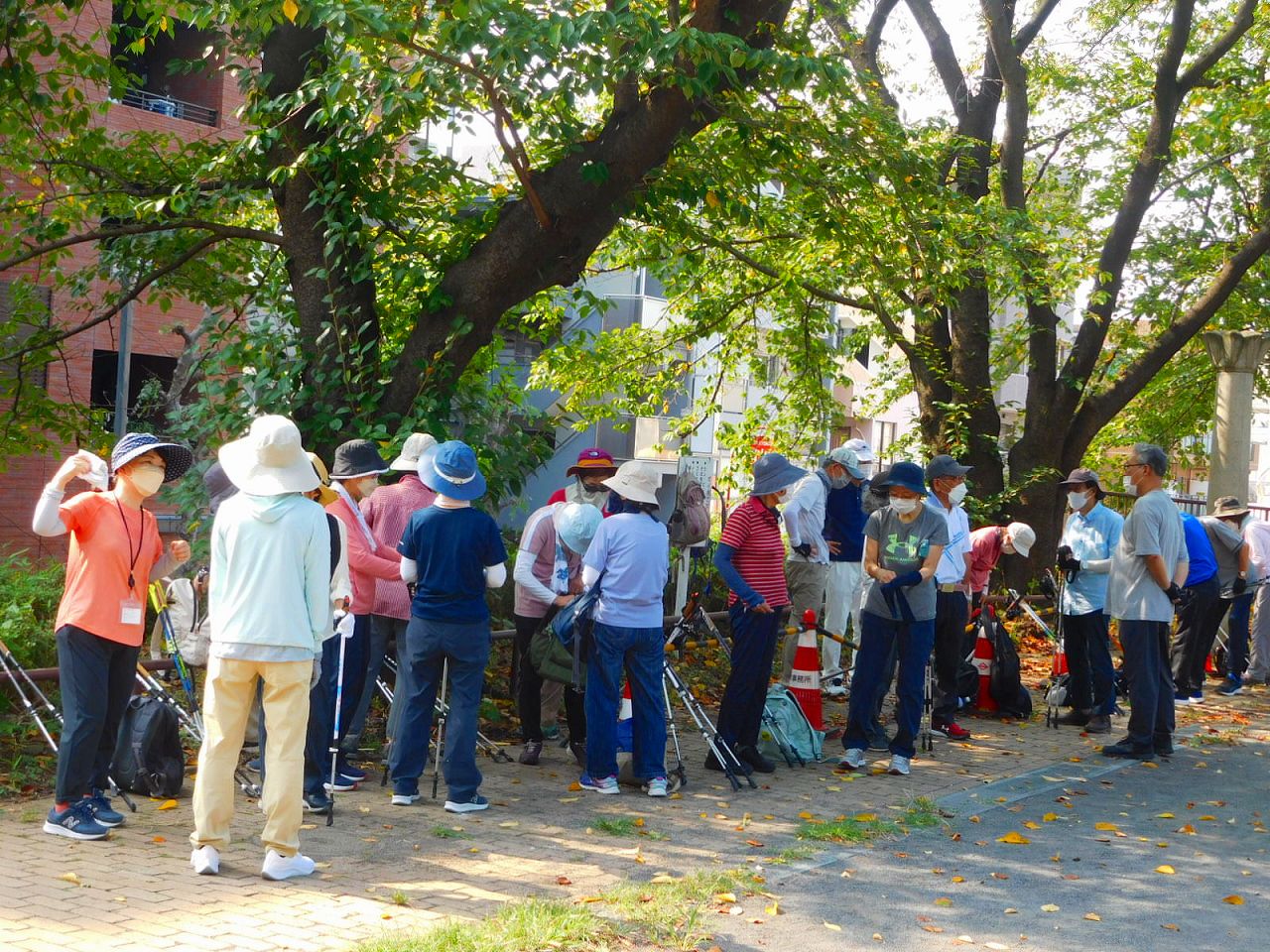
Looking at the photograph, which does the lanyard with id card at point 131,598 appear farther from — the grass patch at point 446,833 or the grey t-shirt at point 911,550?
the grey t-shirt at point 911,550

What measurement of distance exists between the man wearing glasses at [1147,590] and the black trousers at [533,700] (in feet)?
13.2

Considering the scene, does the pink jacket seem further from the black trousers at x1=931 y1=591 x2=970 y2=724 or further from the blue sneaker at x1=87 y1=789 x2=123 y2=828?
the black trousers at x1=931 y1=591 x2=970 y2=724

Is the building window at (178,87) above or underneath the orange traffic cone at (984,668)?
above

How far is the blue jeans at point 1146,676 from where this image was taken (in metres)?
10.4

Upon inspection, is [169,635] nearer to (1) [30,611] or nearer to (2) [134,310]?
(1) [30,611]

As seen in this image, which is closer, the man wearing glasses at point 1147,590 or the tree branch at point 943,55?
the man wearing glasses at point 1147,590

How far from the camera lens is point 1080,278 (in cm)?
1616

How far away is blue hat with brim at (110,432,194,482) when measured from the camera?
6867 mm

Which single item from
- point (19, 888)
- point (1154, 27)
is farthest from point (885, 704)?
point (1154, 27)

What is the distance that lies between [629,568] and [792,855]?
2.05 meters

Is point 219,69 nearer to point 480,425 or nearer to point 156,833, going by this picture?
point 480,425

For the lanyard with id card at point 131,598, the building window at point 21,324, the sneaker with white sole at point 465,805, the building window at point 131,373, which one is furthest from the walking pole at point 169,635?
the building window at point 131,373

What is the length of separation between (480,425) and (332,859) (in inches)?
208

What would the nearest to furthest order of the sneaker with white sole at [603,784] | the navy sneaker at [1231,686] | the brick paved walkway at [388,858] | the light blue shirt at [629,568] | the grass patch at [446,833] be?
the brick paved walkway at [388,858]
the grass patch at [446,833]
the light blue shirt at [629,568]
the sneaker with white sole at [603,784]
the navy sneaker at [1231,686]
